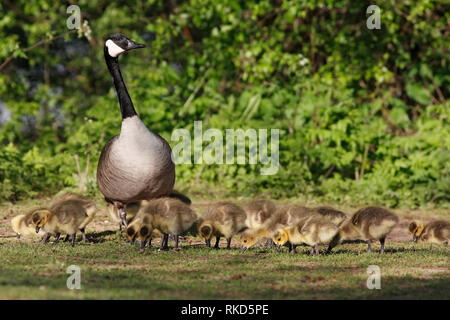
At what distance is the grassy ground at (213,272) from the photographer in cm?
619

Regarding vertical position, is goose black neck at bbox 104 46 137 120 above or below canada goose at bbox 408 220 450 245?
above

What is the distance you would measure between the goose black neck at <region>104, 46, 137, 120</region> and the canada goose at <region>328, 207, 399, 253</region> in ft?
11.4

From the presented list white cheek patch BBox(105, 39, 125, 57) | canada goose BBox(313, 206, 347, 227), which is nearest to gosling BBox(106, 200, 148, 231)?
white cheek patch BBox(105, 39, 125, 57)

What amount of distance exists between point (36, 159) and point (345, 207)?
6690mm

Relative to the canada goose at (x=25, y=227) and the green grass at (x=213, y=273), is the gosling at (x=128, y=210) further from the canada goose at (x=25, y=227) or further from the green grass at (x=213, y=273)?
the canada goose at (x=25, y=227)

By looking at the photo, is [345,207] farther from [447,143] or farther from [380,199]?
[447,143]

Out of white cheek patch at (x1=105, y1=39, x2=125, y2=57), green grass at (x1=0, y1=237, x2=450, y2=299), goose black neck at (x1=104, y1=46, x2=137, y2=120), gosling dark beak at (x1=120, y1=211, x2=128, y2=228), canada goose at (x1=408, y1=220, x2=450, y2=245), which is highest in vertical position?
white cheek patch at (x1=105, y1=39, x2=125, y2=57)

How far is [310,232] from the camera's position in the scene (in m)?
8.14

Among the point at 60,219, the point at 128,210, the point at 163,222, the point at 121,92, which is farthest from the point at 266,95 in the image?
the point at 60,219

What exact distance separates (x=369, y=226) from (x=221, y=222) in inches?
71.6

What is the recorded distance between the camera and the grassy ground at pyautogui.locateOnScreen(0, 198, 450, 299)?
6.19 m

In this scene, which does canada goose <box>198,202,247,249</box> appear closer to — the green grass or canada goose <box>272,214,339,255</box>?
the green grass

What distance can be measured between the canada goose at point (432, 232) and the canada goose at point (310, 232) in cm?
211

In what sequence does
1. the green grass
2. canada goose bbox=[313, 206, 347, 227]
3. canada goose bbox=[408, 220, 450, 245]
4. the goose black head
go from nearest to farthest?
the green grass < canada goose bbox=[313, 206, 347, 227] < canada goose bbox=[408, 220, 450, 245] < the goose black head
